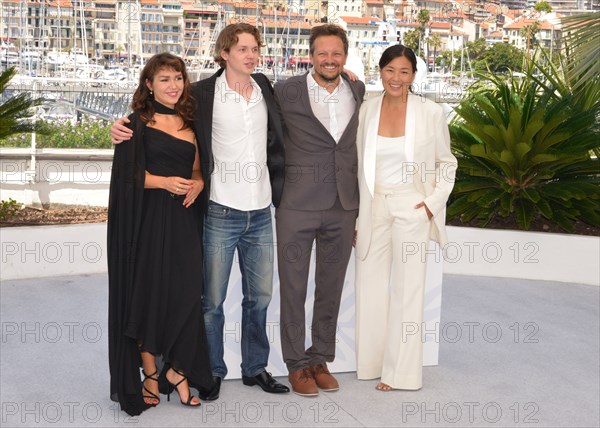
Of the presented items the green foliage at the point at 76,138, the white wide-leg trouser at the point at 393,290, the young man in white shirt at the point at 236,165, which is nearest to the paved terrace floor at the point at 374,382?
the white wide-leg trouser at the point at 393,290

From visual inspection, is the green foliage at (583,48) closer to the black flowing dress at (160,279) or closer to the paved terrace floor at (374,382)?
the paved terrace floor at (374,382)

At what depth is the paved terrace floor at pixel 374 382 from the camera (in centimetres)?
398

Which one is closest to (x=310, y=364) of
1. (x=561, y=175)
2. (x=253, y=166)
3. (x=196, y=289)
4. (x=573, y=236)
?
(x=196, y=289)

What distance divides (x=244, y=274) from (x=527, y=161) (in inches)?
150

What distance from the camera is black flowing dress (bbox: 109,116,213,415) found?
12.5 feet

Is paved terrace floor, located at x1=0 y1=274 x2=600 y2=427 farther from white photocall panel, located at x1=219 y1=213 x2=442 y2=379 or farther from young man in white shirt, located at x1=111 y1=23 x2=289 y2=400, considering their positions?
young man in white shirt, located at x1=111 y1=23 x2=289 y2=400

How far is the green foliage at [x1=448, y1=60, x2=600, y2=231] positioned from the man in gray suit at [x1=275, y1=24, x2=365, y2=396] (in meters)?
3.28

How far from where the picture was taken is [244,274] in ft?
13.7

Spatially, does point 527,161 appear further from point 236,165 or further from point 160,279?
point 160,279

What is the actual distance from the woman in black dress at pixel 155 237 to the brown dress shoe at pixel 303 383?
0.54 m

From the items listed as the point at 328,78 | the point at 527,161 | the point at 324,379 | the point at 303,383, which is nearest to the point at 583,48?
the point at 527,161

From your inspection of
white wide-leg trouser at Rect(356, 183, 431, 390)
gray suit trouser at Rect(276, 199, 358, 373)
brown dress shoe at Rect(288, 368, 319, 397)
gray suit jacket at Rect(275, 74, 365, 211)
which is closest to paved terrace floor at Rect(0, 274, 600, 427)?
brown dress shoe at Rect(288, 368, 319, 397)

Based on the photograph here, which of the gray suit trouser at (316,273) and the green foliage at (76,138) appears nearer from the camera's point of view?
the gray suit trouser at (316,273)

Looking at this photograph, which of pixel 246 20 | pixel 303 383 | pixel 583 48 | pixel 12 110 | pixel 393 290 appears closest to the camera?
pixel 303 383
